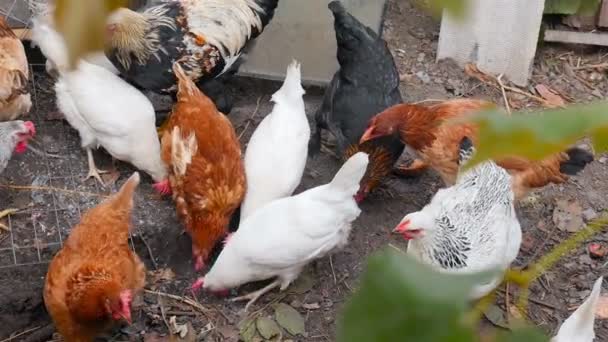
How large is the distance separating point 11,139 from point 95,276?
80cm

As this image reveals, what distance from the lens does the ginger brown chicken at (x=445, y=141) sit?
3.40 m

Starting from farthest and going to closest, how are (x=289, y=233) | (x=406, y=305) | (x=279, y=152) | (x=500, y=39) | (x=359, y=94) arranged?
(x=500, y=39), (x=359, y=94), (x=279, y=152), (x=289, y=233), (x=406, y=305)

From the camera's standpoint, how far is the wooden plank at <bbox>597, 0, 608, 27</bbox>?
4348mm

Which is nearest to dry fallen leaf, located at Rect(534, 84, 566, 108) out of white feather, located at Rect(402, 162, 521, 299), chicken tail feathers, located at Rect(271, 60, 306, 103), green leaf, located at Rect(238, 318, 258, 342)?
white feather, located at Rect(402, 162, 521, 299)

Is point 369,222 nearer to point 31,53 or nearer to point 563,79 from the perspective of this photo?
point 563,79

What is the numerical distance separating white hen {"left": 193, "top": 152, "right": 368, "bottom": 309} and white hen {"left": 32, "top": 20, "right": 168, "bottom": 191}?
1.89ft

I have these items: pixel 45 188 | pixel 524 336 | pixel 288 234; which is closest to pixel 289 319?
pixel 288 234

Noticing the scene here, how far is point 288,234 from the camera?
307 centimetres

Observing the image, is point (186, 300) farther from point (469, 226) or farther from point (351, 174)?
point (469, 226)

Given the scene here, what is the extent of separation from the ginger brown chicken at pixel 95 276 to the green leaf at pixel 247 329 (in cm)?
44

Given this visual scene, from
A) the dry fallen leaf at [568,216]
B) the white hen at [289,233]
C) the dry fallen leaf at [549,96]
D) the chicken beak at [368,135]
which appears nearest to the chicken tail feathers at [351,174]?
the white hen at [289,233]

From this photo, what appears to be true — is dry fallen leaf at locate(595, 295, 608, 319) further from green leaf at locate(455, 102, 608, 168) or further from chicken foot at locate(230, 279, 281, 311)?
green leaf at locate(455, 102, 608, 168)

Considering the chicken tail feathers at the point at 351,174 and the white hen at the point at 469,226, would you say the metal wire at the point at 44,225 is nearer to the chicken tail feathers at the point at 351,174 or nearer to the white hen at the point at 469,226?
the chicken tail feathers at the point at 351,174

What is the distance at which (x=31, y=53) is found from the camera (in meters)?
4.03
